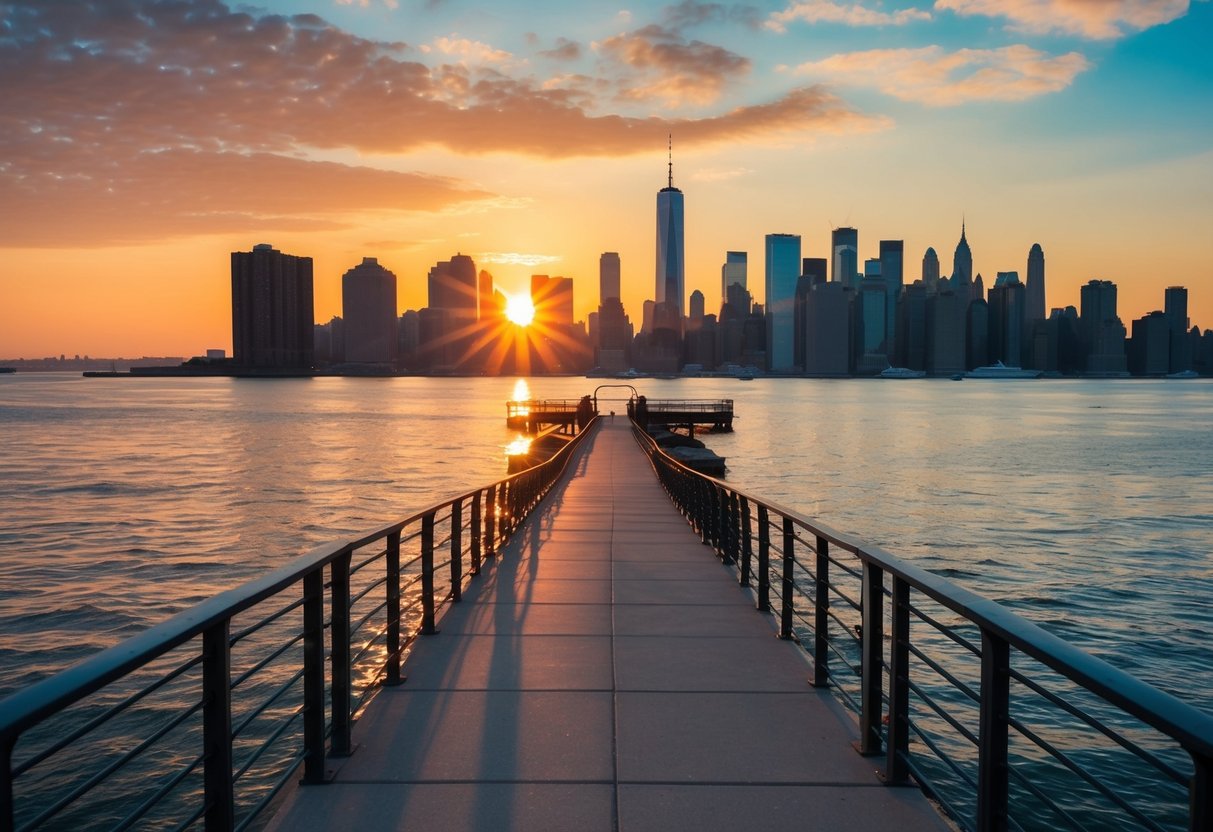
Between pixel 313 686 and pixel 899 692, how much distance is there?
3.16m

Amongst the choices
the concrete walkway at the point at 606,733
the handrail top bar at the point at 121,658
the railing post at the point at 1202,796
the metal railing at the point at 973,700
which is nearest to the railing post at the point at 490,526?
the concrete walkway at the point at 606,733

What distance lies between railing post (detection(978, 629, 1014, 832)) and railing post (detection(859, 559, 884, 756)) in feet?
5.18

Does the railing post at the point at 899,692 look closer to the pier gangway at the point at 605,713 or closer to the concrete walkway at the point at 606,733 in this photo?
the pier gangway at the point at 605,713

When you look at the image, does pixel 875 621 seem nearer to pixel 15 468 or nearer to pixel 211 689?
pixel 211 689

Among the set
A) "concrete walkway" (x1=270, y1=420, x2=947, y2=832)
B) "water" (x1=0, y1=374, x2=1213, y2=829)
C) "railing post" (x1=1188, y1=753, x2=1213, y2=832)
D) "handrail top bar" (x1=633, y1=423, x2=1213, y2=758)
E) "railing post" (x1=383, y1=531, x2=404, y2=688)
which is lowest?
"water" (x1=0, y1=374, x2=1213, y2=829)

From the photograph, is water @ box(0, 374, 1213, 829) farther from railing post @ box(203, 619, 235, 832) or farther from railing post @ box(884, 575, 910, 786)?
railing post @ box(203, 619, 235, 832)

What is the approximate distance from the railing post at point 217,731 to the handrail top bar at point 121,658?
21 cm

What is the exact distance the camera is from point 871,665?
18.3ft

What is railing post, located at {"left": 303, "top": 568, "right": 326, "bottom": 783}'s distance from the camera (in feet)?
16.7

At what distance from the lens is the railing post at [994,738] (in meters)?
3.77

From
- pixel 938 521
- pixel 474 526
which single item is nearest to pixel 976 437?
pixel 938 521

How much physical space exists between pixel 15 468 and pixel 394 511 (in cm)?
3217

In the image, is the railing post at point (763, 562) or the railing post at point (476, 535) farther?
the railing post at point (476, 535)

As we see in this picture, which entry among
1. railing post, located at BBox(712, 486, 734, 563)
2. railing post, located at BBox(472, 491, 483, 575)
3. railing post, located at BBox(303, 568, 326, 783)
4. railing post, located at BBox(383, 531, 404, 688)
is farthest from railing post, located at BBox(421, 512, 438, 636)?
railing post, located at BBox(712, 486, 734, 563)
